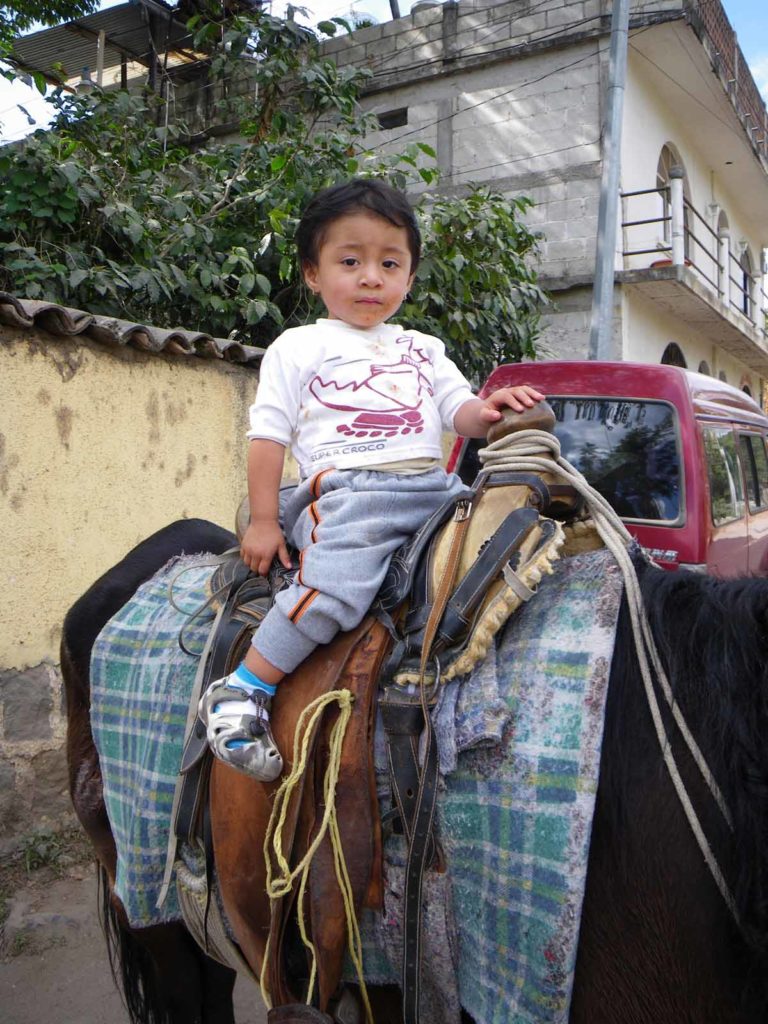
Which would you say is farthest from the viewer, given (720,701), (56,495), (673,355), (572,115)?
(673,355)

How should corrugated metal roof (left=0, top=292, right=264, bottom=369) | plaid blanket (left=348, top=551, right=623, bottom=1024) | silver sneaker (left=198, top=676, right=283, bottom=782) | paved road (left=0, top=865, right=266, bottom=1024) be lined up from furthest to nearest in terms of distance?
corrugated metal roof (left=0, top=292, right=264, bottom=369) < paved road (left=0, top=865, right=266, bottom=1024) < silver sneaker (left=198, top=676, right=283, bottom=782) < plaid blanket (left=348, top=551, right=623, bottom=1024)

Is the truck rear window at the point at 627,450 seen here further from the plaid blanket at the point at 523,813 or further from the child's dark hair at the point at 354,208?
the plaid blanket at the point at 523,813

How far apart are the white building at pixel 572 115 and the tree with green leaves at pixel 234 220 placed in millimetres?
2747

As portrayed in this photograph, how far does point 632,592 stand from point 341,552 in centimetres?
50

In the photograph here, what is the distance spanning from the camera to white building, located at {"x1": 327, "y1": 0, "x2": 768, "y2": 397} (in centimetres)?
886

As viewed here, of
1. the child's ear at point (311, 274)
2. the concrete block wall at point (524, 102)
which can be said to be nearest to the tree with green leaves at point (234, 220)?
the concrete block wall at point (524, 102)

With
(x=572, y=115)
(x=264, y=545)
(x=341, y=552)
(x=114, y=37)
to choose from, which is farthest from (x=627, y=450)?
(x=114, y=37)

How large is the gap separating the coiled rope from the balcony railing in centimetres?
840

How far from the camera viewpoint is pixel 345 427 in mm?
1632

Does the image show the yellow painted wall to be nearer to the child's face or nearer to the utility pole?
the child's face

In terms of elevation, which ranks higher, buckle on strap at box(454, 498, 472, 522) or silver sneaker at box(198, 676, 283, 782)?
buckle on strap at box(454, 498, 472, 522)

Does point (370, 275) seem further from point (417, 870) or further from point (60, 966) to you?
point (60, 966)

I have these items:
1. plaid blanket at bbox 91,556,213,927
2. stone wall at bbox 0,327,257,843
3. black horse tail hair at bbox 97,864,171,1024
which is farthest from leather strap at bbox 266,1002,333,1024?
stone wall at bbox 0,327,257,843

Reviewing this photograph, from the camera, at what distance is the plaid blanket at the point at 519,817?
3.55ft
